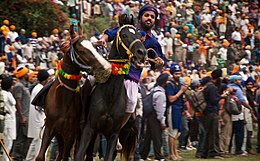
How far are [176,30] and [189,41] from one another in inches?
36.2

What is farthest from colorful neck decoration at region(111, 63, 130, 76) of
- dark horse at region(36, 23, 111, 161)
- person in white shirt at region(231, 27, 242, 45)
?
person in white shirt at region(231, 27, 242, 45)

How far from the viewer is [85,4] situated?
36.3m

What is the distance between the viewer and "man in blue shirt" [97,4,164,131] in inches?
440

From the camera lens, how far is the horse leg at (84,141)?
1063 cm

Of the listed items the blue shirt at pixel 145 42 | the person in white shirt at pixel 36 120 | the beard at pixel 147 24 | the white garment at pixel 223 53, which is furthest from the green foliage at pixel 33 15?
the beard at pixel 147 24

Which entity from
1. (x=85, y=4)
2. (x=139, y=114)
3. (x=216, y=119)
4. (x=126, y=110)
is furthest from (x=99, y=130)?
(x=85, y=4)

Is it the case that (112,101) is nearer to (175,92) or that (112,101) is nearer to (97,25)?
(175,92)

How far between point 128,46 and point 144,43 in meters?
1.47

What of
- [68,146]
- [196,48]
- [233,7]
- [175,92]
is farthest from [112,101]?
[233,7]

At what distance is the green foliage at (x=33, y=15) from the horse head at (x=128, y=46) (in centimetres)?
2239

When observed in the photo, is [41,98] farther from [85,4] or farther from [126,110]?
[85,4]

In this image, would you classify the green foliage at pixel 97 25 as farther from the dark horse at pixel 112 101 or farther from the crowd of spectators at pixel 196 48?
the dark horse at pixel 112 101

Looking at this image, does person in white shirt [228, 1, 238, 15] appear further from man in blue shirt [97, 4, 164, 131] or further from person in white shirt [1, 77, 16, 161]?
man in blue shirt [97, 4, 164, 131]

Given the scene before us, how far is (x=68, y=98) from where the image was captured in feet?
36.7
